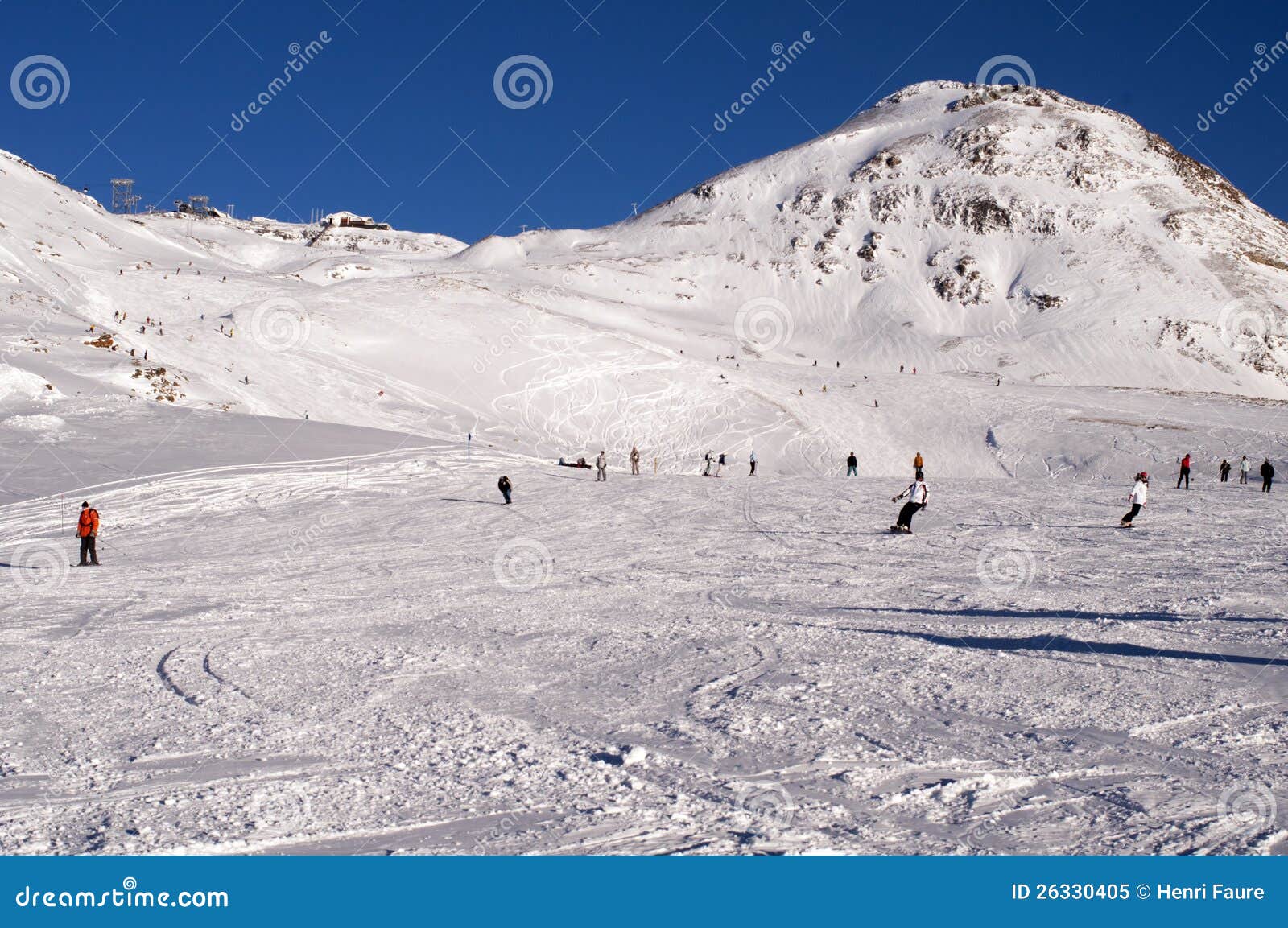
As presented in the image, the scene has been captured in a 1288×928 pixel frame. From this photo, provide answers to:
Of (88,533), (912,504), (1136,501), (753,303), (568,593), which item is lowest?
(568,593)

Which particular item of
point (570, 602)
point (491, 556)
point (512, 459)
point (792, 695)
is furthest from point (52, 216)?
point (792, 695)

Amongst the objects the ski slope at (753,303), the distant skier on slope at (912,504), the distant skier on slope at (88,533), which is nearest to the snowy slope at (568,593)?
the ski slope at (753,303)

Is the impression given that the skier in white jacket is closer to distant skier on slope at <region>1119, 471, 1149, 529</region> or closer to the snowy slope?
distant skier on slope at <region>1119, 471, 1149, 529</region>

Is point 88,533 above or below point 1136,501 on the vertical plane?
above

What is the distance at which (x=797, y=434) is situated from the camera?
49.8 metres

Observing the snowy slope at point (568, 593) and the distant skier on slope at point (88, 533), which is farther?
the distant skier on slope at point (88, 533)

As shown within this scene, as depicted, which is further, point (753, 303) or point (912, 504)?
point (753, 303)

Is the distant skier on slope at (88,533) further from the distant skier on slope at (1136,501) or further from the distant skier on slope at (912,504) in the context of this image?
the distant skier on slope at (1136,501)

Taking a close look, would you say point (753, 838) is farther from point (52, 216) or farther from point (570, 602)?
point (52, 216)

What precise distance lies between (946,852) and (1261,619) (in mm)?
9026

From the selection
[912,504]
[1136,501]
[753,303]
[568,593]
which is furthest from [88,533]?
[753,303]

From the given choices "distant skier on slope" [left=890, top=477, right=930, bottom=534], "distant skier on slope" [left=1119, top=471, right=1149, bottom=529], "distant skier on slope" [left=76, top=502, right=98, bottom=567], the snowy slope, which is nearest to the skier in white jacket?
"distant skier on slope" [left=1119, top=471, right=1149, bottom=529]

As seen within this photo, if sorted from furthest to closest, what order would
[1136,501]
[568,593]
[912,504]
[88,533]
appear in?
[1136,501] → [912,504] → [88,533] → [568,593]

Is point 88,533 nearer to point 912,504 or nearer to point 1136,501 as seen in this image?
point 912,504
